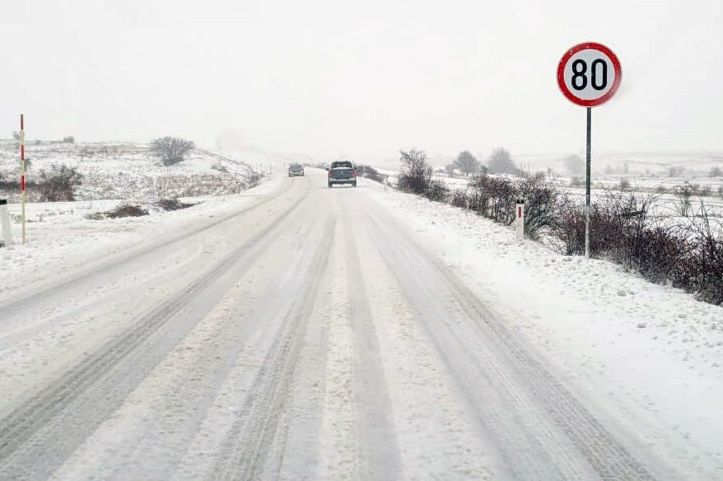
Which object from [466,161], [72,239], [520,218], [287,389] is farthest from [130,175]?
[466,161]

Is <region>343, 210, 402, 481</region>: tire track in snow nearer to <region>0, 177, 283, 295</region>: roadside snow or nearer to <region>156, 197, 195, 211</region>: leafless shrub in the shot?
<region>0, 177, 283, 295</region>: roadside snow

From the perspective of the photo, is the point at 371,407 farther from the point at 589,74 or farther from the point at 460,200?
the point at 460,200

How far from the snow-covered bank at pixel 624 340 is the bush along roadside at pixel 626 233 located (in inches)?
23.3

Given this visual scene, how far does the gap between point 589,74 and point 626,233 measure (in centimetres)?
290

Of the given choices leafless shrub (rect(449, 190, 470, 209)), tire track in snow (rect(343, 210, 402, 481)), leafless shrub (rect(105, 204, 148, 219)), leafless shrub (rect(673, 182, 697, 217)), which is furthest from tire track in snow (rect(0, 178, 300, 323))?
leafless shrub (rect(673, 182, 697, 217))

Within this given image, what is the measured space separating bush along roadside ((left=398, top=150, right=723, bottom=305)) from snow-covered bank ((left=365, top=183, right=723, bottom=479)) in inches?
23.3

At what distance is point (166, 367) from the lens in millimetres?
4418

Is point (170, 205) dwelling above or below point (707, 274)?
above

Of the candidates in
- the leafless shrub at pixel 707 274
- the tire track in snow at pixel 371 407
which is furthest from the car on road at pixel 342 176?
the tire track in snow at pixel 371 407

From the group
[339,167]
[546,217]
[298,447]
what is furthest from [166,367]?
[339,167]

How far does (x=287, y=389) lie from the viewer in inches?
156

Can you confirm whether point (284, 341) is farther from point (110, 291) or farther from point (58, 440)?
point (110, 291)

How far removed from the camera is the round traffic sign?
8359 mm

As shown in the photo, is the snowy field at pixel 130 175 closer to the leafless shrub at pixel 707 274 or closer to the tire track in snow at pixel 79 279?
the tire track in snow at pixel 79 279
